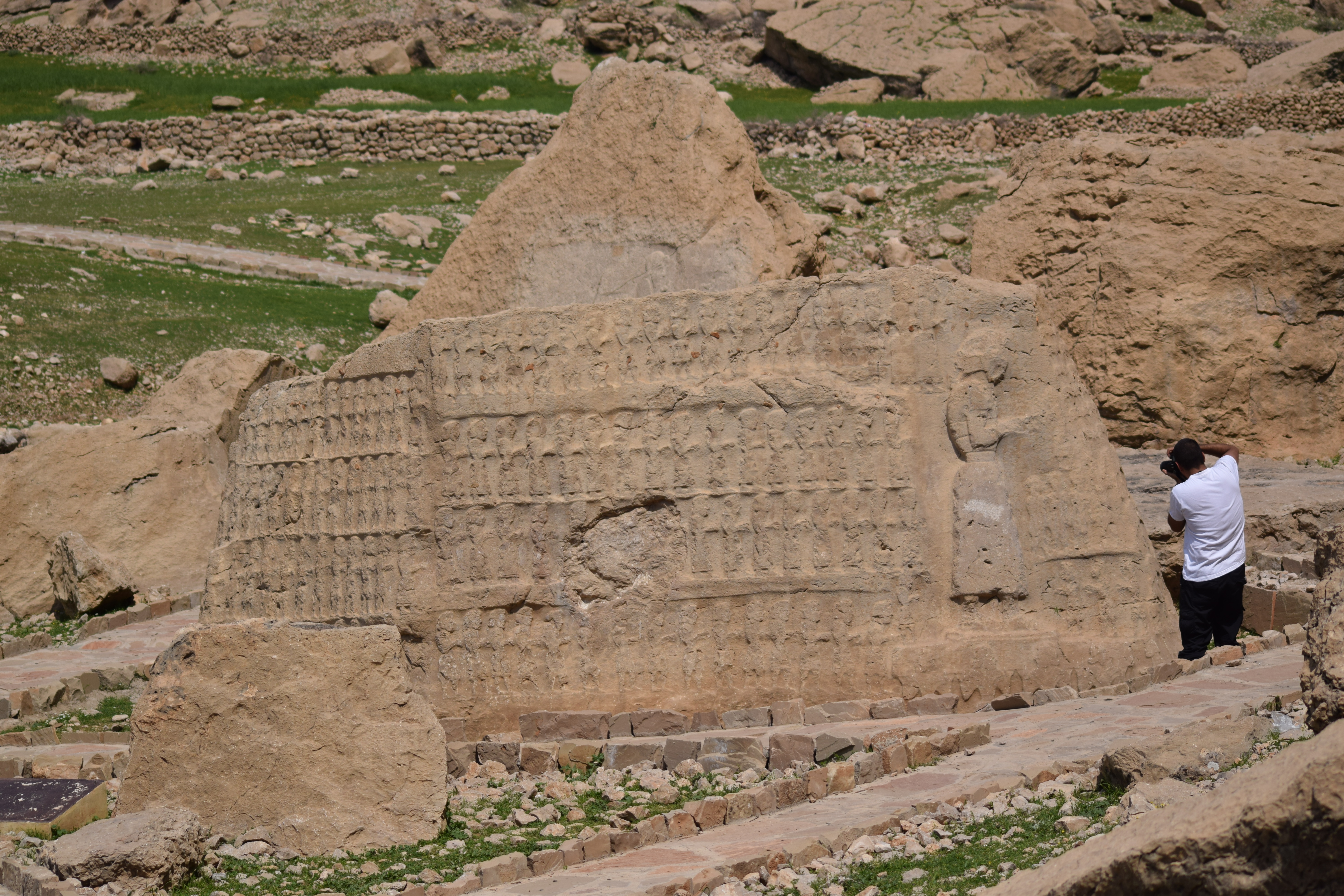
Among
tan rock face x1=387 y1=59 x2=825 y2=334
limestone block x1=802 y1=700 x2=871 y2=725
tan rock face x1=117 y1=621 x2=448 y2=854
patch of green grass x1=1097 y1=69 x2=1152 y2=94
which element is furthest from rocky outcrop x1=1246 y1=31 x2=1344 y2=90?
tan rock face x1=117 y1=621 x2=448 y2=854

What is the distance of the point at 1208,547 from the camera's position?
24.7 ft

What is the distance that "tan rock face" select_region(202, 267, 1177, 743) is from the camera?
7457 mm

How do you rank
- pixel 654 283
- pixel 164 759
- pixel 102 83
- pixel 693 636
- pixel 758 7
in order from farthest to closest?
pixel 758 7
pixel 102 83
pixel 654 283
pixel 693 636
pixel 164 759

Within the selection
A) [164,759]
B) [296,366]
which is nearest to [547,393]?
[164,759]

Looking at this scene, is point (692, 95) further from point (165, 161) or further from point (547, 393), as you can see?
point (165, 161)

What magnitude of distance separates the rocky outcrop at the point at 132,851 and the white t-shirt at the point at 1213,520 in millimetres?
5234

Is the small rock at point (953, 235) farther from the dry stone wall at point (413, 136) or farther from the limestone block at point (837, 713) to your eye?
the limestone block at point (837, 713)

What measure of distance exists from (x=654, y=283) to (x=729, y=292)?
165 cm

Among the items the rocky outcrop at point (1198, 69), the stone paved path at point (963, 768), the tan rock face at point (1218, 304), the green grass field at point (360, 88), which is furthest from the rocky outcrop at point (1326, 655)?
the rocky outcrop at point (1198, 69)

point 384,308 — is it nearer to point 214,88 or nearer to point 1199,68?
point 214,88

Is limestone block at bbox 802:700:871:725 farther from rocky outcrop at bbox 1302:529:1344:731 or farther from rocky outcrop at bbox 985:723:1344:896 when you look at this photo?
rocky outcrop at bbox 985:723:1344:896

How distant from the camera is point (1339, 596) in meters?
4.70

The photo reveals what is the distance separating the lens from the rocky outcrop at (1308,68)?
2325 centimetres

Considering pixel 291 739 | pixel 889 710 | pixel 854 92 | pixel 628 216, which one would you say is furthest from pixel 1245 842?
pixel 854 92
